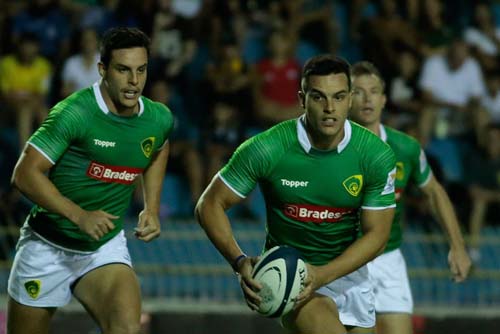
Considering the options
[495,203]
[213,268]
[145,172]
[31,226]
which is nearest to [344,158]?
[145,172]

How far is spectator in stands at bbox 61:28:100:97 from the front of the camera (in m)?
11.6

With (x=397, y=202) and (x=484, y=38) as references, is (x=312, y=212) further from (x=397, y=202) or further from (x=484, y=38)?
(x=484, y=38)

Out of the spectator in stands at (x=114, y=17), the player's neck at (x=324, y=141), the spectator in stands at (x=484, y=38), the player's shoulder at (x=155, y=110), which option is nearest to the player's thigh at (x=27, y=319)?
the player's shoulder at (x=155, y=110)

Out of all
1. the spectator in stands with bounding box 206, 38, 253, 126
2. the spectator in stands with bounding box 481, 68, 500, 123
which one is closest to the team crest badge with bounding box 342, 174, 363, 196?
the spectator in stands with bounding box 206, 38, 253, 126

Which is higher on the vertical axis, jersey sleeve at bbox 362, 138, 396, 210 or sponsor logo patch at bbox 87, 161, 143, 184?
jersey sleeve at bbox 362, 138, 396, 210

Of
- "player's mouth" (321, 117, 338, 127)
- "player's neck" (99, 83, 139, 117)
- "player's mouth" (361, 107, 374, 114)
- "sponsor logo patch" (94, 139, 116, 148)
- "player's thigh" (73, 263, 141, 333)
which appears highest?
"player's mouth" (321, 117, 338, 127)

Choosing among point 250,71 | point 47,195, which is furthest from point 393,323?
point 250,71

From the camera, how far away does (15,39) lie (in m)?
12.2

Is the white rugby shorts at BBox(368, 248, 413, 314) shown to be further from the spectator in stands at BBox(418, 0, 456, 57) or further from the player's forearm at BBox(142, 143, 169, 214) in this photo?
the spectator in stands at BBox(418, 0, 456, 57)

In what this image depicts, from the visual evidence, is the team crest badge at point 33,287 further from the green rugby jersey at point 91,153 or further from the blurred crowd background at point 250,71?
the blurred crowd background at point 250,71

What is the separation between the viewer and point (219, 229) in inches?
242

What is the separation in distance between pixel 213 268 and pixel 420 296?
6.01 ft

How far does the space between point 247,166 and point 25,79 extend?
625cm

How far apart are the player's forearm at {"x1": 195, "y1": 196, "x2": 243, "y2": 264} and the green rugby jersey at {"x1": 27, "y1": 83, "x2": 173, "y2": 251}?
686 mm
